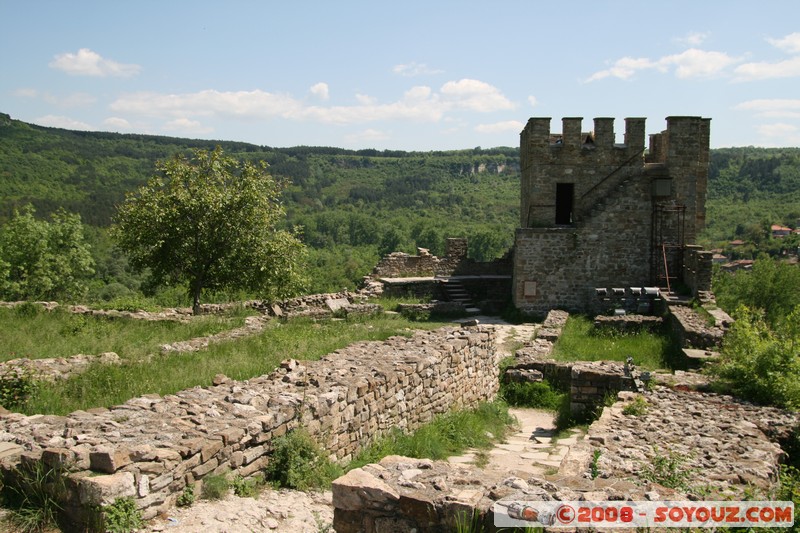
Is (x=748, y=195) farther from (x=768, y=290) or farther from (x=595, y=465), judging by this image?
(x=595, y=465)

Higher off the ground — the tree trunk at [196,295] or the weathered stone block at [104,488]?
the weathered stone block at [104,488]

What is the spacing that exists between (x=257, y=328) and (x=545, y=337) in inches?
243

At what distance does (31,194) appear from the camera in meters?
85.9

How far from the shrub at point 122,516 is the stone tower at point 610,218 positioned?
15521 millimetres

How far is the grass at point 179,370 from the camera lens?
258 inches

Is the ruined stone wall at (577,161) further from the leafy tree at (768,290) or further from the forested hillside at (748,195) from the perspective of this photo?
the forested hillside at (748,195)

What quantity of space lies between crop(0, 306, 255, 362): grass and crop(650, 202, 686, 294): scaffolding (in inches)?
471

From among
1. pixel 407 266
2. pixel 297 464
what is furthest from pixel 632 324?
pixel 297 464

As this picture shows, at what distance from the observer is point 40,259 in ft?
95.7

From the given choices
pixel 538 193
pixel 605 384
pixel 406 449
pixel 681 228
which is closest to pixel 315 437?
pixel 406 449

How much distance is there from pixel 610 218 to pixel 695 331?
7.40 m

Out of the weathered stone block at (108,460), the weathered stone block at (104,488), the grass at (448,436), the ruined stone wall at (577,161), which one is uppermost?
the ruined stone wall at (577,161)

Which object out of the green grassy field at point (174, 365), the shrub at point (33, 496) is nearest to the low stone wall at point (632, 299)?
the green grassy field at point (174, 365)

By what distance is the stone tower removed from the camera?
1850cm
